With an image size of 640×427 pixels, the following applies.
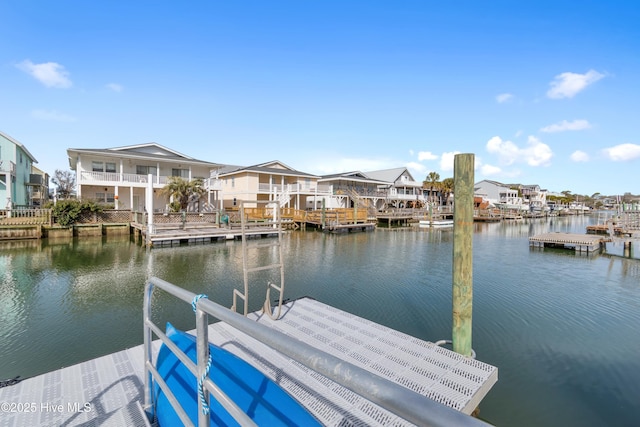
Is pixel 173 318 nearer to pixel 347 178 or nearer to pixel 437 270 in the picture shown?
pixel 437 270

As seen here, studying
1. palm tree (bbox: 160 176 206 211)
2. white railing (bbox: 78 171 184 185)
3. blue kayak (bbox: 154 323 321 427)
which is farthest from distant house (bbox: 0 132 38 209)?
blue kayak (bbox: 154 323 321 427)

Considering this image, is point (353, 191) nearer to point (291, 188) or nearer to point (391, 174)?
point (291, 188)

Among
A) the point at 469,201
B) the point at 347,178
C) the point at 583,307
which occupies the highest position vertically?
the point at 347,178

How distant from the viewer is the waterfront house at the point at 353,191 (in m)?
43.8

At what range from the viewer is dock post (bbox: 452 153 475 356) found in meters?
5.35

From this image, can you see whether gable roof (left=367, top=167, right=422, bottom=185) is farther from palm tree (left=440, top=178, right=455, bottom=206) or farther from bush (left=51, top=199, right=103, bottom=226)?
bush (left=51, top=199, right=103, bottom=226)

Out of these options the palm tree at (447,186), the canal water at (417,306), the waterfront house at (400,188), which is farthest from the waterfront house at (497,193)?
the canal water at (417,306)

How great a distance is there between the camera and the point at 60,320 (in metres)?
7.67

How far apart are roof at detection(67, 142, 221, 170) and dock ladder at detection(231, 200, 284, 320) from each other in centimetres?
697

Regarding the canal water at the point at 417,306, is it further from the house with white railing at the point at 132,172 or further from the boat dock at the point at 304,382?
the house with white railing at the point at 132,172

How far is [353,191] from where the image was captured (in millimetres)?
45062

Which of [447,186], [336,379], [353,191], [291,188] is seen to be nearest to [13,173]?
[291,188]

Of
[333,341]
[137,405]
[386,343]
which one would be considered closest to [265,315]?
[333,341]

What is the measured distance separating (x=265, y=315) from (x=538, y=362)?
5.39 metres
